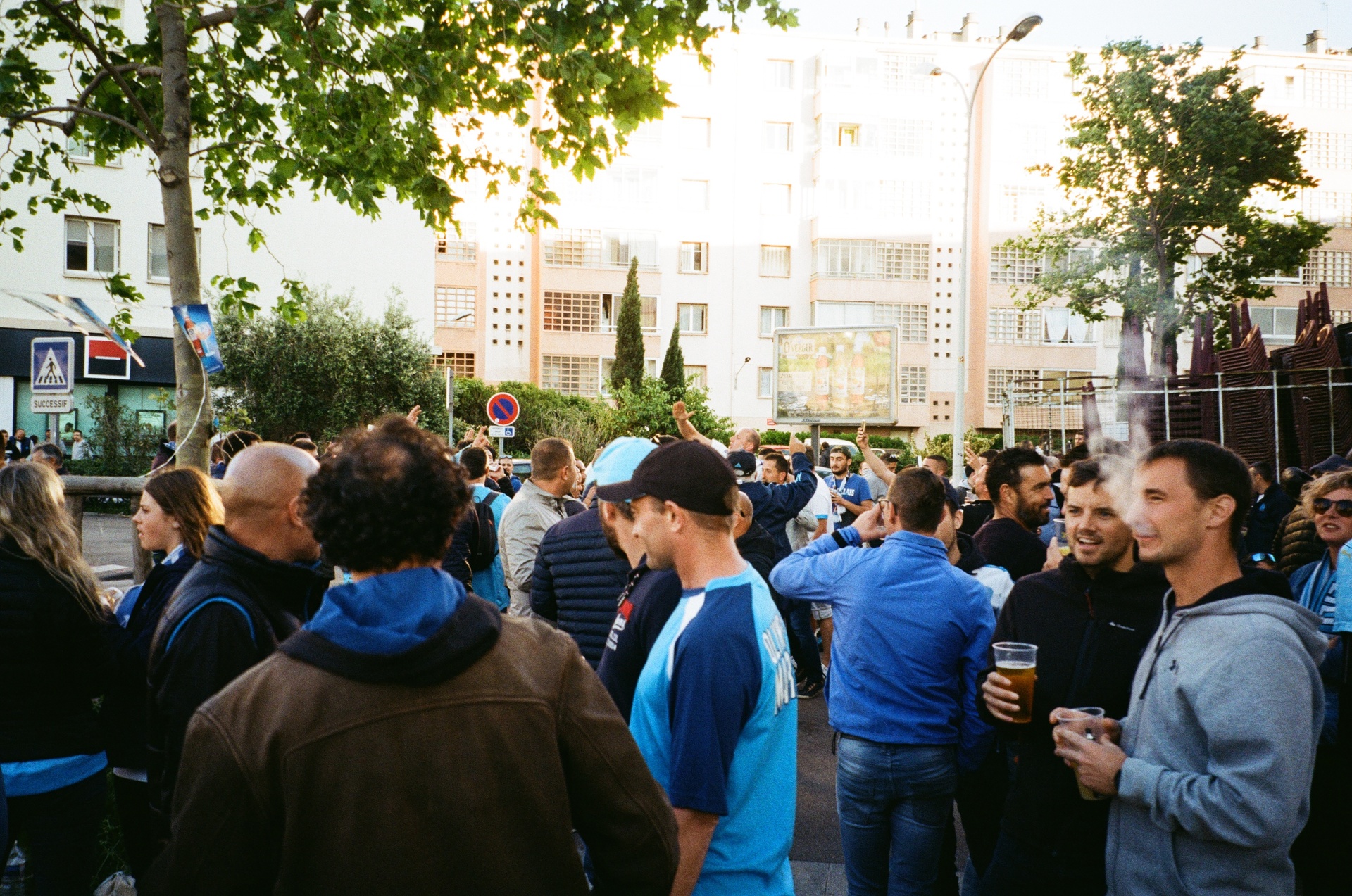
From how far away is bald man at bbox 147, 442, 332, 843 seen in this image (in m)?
2.46

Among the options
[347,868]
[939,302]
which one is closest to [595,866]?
[347,868]

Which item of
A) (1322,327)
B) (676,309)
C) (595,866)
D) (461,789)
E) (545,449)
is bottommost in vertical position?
(595,866)

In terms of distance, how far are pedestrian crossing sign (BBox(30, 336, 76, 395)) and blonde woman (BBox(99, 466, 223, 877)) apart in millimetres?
5595

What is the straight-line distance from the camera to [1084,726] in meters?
2.62

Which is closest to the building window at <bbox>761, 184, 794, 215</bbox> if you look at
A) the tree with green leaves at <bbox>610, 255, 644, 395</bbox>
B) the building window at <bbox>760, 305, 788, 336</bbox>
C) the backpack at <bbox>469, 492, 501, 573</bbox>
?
the building window at <bbox>760, 305, 788, 336</bbox>

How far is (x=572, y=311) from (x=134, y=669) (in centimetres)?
4263

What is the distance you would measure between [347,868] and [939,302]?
156 feet

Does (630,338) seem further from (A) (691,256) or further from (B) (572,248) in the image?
(A) (691,256)

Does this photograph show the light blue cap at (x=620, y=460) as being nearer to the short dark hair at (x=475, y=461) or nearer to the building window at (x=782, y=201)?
the short dark hair at (x=475, y=461)

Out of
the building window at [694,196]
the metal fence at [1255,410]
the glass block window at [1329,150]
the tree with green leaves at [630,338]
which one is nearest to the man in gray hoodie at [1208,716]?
the metal fence at [1255,410]

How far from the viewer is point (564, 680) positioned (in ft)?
5.71

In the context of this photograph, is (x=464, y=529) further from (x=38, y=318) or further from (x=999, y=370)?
(x=999, y=370)

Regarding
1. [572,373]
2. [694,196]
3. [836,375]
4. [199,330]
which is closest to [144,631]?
[199,330]

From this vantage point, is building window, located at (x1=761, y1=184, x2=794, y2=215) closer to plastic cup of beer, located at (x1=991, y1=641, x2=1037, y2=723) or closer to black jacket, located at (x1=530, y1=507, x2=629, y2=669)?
black jacket, located at (x1=530, y1=507, x2=629, y2=669)
